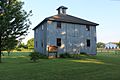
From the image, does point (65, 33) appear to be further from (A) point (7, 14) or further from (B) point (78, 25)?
(A) point (7, 14)

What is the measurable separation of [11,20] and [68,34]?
14996mm

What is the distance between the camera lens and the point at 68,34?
3822cm

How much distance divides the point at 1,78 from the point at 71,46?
27040 mm

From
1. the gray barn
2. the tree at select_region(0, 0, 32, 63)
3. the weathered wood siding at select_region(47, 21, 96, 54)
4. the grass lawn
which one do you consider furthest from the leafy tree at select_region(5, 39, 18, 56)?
the weathered wood siding at select_region(47, 21, 96, 54)

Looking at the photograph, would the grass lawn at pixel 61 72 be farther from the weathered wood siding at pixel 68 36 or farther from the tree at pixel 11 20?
the weathered wood siding at pixel 68 36

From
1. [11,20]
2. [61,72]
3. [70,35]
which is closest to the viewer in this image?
[61,72]

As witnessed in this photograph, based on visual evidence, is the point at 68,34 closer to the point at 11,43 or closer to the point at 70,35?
the point at 70,35

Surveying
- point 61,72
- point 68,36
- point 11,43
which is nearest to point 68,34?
point 68,36

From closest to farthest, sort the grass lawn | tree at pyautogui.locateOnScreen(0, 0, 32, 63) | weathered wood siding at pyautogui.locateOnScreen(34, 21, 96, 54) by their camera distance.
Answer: the grass lawn, tree at pyautogui.locateOnScreen(0, 0, 32, 63), weathered wood siding at pyautogui.locateOnScreen(34, 21, 96, 54)

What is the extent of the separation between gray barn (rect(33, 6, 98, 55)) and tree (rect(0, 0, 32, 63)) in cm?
1018

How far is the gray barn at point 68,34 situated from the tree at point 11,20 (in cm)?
1018

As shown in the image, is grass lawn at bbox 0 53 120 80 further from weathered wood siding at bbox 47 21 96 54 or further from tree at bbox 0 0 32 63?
weathered wood siding at bbox 47 21 96 54

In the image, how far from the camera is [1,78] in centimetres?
1192

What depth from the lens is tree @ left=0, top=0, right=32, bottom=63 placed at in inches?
968
